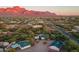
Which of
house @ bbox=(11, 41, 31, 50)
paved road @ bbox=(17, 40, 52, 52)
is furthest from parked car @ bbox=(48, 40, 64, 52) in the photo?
house @ bbox=(11, 41, 31, 50)

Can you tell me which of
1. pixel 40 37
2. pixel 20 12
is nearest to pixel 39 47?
pixel 40 37

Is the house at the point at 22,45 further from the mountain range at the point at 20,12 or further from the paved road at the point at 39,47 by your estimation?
A: the mountain range at the point at 20,12

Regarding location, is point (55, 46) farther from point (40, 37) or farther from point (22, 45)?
point (22, 45)

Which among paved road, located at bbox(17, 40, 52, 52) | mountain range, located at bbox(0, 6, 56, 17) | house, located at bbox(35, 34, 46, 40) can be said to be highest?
mountain range, located at bbox(0, 6, 56, 17)

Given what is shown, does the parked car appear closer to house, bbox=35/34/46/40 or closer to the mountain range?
house, bbox=35/34/46/40

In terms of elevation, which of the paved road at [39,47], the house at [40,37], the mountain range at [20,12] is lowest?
the paved road at [39,47]

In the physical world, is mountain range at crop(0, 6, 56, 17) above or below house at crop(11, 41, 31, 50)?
above

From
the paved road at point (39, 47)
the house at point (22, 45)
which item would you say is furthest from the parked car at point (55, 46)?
the house at point (22, 45)

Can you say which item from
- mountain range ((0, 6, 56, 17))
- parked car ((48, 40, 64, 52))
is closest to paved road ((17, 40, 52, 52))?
parked car ((48, 40, 64, 52))
